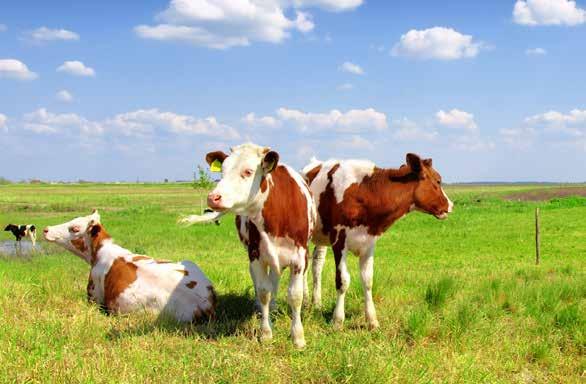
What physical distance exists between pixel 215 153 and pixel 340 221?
6.54 feet

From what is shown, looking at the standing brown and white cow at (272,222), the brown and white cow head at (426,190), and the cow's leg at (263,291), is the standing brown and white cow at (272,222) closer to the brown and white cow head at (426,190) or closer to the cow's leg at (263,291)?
the cow's leg at (263,291)

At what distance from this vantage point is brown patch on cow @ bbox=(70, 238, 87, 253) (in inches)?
344

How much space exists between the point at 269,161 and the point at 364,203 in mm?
1991

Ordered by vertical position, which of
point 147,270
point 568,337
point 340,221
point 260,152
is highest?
point 260,152

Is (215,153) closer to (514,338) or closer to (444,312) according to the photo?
(444,312)

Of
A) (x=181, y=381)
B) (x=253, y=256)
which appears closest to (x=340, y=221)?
(x=253, y=256)

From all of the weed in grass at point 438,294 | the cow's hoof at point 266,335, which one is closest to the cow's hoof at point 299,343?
the cow's hoof at point 266,335

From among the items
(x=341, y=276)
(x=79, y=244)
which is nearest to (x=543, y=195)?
(x=341, y=276)

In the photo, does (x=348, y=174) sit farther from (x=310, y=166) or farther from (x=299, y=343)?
(x=299, y=343)

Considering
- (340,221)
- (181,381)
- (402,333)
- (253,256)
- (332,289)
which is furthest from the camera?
(332,289)

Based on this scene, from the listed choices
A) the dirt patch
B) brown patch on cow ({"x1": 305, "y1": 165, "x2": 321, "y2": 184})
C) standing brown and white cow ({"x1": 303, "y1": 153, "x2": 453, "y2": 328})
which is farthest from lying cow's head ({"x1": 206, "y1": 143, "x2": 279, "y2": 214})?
the dirt patch

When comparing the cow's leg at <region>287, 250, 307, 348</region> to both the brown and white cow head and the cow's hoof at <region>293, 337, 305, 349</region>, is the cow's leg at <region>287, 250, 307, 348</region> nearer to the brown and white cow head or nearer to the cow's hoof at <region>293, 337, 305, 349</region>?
the cow's hoof at <region>293, 337, 305, 349</region>

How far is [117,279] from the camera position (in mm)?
7645

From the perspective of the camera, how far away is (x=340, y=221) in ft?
23.1
